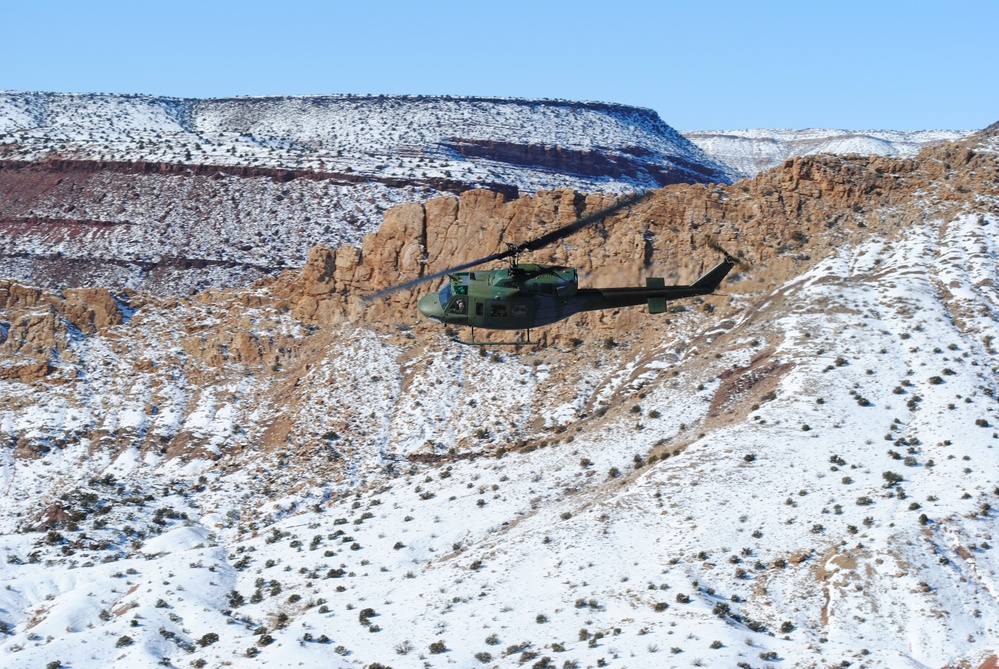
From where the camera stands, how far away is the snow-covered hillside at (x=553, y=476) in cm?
3647

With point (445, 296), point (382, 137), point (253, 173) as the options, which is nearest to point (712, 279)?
point (445, 296)

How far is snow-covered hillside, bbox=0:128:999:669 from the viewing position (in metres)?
36.5

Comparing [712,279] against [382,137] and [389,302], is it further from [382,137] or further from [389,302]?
[382,137]

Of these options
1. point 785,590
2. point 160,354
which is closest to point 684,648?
point 785,590

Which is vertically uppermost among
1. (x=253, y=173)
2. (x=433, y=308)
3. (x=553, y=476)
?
(x=253, y=173)

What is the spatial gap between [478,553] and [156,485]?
18.5 meters

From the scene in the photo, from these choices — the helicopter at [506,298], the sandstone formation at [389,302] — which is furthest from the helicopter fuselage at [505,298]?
the sandstone formation at [389,302]

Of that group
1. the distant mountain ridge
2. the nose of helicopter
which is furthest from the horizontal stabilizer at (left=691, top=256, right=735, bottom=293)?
the distant mountain ridge

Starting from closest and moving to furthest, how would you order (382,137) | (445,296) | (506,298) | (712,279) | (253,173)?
1. (506,298)
2. (445,296)
3. (712,279)
4. (253,173)
5. (382,137)

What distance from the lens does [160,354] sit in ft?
203

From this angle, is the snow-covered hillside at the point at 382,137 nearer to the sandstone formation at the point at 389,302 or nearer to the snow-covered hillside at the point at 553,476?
the sandstone formation at the point at 389,302

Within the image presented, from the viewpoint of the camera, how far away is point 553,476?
47.3m

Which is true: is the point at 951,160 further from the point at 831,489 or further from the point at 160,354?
the point at 160,354

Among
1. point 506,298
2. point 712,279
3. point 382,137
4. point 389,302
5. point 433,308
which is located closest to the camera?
point 506,298
